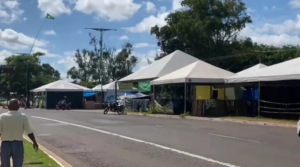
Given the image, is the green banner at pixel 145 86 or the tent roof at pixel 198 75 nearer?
Answer: the tent roof at pixel 198 75

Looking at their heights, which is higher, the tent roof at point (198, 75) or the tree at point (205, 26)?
the tree at point (205, 26)

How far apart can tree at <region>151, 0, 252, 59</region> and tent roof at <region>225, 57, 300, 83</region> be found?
101 feet

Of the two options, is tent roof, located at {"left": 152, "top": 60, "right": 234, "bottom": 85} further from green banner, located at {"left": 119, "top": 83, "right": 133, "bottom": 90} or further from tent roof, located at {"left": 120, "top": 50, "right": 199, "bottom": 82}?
green banner, located at {"left": 119, "top": 83, "right": 133, "bottom": 90}

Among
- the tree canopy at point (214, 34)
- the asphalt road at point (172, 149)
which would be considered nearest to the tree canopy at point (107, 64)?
the tree canopy at point (214, 34)

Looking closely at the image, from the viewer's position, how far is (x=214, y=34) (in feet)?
217

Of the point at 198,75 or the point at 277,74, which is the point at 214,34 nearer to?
the point at 198,75

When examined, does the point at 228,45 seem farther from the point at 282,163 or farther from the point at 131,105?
the point at 282,163

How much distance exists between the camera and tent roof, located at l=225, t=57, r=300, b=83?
28297mm

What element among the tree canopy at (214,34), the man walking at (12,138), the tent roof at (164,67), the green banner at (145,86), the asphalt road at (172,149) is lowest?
the asphalt road at (172,149)

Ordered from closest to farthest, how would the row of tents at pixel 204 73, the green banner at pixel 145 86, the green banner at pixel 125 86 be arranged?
1. the row of tents at pixel 204 73
2. the green banner at pixel 145 86
3. the green banner at pixel 125 86

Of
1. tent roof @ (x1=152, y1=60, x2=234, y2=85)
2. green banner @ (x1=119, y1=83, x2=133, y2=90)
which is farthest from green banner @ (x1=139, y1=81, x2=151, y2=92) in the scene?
tent roof @ (x1=152, y1=60, x2=234, y2=85)

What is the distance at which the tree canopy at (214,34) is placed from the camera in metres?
64.0

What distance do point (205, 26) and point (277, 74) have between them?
115ft

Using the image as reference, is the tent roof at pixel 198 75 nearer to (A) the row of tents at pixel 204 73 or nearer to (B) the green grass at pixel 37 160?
(A) the row of tents at pixel 204 73
